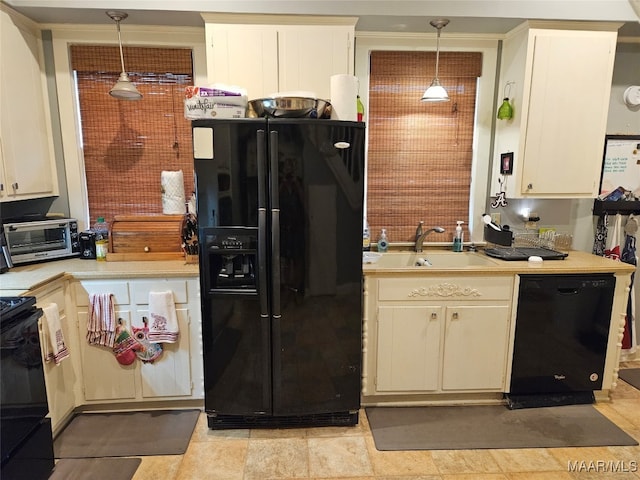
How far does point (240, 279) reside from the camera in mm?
2273

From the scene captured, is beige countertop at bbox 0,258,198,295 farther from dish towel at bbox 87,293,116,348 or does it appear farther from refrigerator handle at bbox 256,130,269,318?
refrigerator handle at bbox 256,130,269,318

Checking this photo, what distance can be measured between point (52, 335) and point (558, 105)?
3.21 meters

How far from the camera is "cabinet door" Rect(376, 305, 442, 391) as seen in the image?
8.30 feet

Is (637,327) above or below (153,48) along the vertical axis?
below

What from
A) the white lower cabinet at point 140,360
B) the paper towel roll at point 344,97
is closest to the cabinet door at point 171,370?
the white lower cabinet at point 140,360

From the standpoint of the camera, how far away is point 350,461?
218cm

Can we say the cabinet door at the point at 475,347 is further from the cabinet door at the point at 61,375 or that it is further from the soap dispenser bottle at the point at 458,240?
the cabinet door at the point at 61,375

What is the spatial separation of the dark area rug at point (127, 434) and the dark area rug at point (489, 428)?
1129mm

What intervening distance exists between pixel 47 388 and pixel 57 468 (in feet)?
1.31

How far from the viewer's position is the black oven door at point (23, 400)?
171cm

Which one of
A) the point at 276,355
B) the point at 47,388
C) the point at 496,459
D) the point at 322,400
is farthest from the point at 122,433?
the point at 496,459

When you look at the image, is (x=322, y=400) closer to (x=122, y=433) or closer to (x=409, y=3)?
(x=122, y=433)

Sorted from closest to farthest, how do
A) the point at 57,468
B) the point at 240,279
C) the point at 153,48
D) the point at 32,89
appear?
the point at 57,468 < the point at 240,279 < the point at 32,89 < the point at 153,48

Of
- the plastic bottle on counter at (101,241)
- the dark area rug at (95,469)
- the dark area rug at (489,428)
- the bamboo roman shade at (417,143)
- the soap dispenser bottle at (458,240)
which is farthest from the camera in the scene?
the soap dispenser bottle at (458,240)
